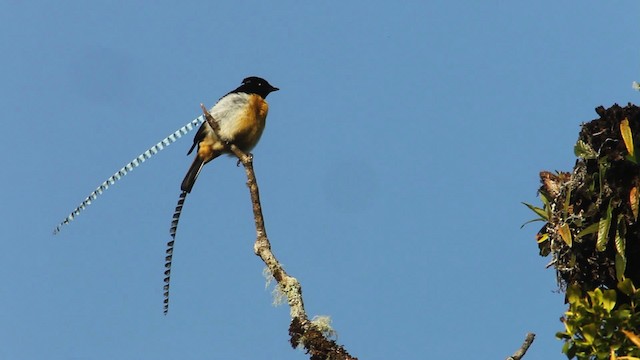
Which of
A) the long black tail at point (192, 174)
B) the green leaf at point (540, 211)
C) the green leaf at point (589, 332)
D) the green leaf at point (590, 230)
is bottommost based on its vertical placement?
the green leaf at point (589, 332)

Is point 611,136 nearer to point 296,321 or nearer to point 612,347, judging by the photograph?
point 612,347

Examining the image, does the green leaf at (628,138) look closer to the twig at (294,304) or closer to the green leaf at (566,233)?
the green leaf at (566,233)

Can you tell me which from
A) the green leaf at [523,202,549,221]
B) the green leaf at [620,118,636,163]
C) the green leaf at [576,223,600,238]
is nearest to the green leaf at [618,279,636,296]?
the green leaf at [576,223,600,238]

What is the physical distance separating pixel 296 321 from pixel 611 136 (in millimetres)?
2249

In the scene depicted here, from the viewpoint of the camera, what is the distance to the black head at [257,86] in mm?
10695

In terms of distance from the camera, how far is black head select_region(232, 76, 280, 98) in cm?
1070

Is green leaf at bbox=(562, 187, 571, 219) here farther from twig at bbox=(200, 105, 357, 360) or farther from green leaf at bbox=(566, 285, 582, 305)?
twig at bbox=(200, 105, 357, 360)

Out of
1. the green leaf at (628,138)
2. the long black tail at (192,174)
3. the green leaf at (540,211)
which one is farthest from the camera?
the long black tail at (192,174)

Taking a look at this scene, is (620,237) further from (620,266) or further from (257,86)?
(257,86)

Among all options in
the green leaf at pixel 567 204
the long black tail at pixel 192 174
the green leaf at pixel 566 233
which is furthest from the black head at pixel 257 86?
the green leaf at pixel 566 233

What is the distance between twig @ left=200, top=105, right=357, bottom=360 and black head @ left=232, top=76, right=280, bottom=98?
11.9ft

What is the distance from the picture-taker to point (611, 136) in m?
6.32

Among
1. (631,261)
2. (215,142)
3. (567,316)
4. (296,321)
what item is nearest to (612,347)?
(567,316)

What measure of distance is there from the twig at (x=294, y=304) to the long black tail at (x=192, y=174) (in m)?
2.09
